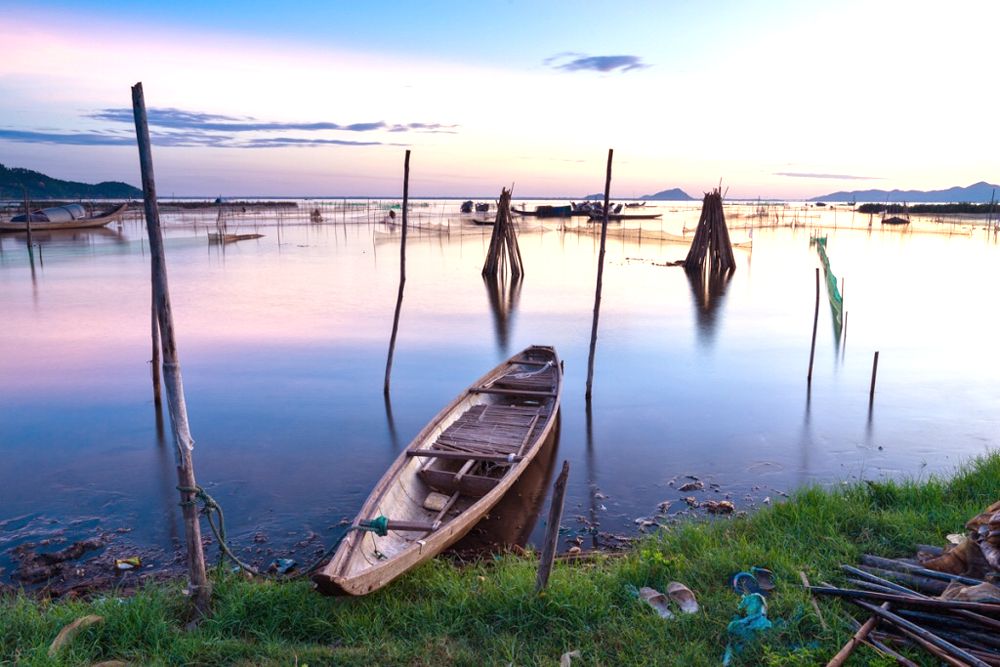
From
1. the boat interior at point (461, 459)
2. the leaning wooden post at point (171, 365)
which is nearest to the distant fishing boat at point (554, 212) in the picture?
the boat interior at point (461, 459)

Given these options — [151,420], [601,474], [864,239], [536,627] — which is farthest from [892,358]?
[864,239]

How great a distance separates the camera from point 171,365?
370 cm

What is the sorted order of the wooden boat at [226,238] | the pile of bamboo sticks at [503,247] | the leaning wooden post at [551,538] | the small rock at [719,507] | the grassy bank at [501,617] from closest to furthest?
the grassy bank at [501,617]
the leaning wooden post at [551,538]
the small rock at [719,507]
the pile of bamboo sticks at [503,247]
the wooden boat at [226,238]

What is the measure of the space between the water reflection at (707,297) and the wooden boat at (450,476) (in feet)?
20.2

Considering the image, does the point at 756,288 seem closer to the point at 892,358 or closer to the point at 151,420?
the point at 892,358

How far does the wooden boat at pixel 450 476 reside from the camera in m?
4.14

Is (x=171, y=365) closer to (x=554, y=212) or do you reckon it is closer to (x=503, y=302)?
(x=503, y=302)

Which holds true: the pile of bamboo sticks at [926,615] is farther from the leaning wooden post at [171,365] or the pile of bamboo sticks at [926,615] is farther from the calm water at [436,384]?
the leaning wooden post at [171,365]

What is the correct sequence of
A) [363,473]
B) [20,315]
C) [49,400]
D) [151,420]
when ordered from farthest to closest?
1. [20,315]
2. [49,400]
3. [151,420]
4. [363,473]

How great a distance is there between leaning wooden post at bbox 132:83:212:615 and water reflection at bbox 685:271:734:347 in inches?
438

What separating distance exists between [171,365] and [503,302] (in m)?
14.4

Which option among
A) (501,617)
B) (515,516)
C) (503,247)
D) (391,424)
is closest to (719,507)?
(515,516)

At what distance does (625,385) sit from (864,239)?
32.4 m

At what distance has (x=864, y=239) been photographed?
121 ft
